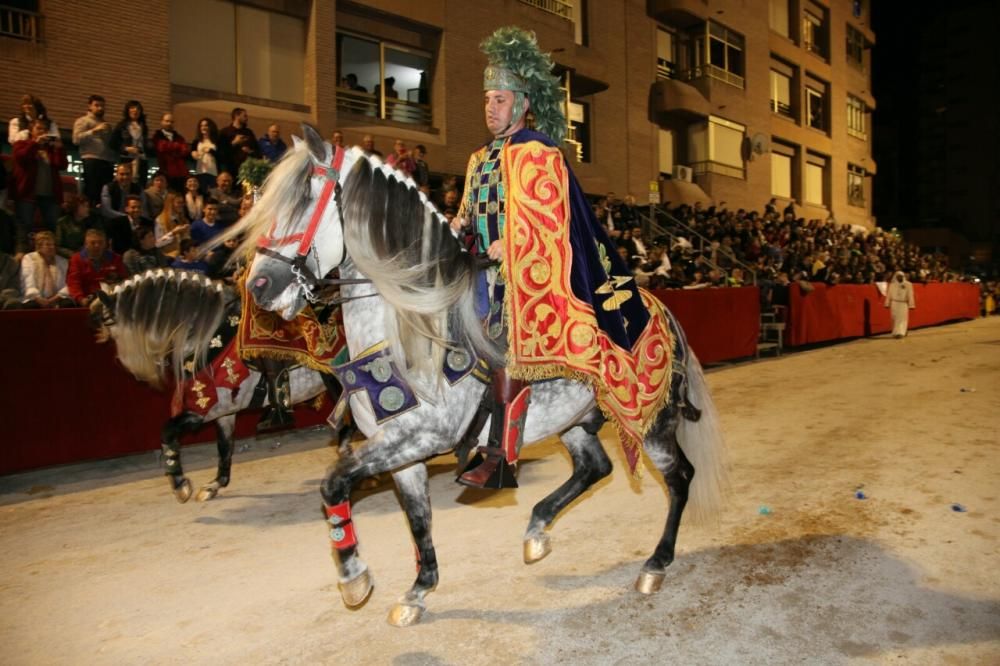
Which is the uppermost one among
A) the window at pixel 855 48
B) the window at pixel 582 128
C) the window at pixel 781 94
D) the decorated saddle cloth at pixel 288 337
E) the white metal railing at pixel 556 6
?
the window at pixel 855 48

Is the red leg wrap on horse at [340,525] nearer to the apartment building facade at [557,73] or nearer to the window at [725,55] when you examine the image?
the apartment building facade at [557,73]

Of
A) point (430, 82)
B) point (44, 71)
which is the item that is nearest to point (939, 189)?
point (430, 82)

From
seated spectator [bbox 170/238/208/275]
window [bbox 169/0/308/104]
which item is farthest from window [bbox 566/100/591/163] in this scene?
seated spectator [bbox 170/238/208/275]

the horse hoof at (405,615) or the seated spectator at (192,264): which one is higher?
the seated spectator at (192,264)

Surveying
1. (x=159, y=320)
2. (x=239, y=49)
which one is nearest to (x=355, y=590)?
(x=159, y=320)

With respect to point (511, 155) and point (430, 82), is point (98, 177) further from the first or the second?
point (430, 82)

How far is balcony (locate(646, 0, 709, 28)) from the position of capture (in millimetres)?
24828

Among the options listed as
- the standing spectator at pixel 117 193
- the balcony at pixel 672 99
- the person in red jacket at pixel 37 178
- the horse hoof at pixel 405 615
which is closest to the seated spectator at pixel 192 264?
the standing spectator at pixel 117 193

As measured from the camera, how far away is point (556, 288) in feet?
11.7

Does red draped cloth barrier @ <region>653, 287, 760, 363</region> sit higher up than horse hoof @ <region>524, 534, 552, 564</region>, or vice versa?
red draped cloth barrier @ <region>653, 287, 760, 363</region>

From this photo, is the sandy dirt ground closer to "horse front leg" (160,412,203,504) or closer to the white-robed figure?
"horse front leg" (160,412,203,504)

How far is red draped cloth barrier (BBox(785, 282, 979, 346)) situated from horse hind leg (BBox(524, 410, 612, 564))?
49.7 ft

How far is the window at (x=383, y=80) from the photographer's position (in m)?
15.9

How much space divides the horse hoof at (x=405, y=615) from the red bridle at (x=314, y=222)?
1.82 m
